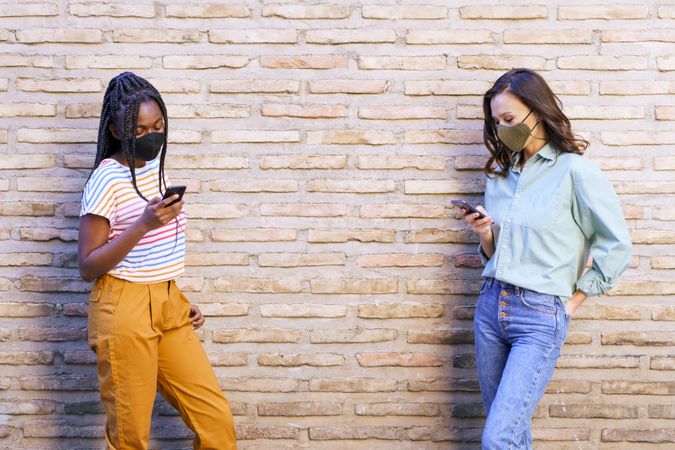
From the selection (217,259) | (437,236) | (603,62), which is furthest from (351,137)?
(603,62)

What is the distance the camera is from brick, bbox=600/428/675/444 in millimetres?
3742

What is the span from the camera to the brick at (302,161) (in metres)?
3.72

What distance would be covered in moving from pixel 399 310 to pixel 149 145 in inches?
58.8

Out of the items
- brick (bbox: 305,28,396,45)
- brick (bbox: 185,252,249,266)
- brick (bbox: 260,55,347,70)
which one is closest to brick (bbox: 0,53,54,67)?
brick (bbox: 260,55,347,70)

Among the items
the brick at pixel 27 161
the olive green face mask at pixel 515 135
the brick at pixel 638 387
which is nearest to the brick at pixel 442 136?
the olive green face mask at pixel 515 135

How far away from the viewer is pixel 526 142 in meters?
3.04

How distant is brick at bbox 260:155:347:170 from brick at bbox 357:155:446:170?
101mm

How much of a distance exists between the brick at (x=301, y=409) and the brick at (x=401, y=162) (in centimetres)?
118

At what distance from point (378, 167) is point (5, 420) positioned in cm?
222

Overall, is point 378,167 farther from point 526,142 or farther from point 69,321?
point 69,321

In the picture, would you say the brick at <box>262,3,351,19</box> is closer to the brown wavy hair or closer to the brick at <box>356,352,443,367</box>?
the brown wavy hair

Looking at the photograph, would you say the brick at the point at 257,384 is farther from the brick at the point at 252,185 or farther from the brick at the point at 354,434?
the brick at the point at 252,185

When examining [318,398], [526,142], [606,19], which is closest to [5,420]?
[318,398]

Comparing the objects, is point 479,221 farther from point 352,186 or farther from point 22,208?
point 22,208
